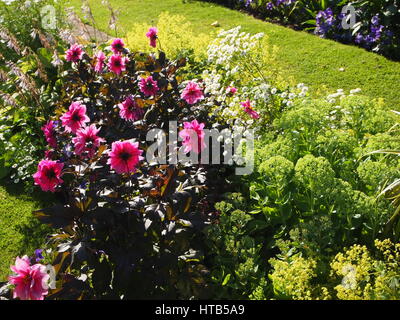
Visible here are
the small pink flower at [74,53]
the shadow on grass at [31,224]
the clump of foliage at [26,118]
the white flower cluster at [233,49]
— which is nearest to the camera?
the small pink flower at [74,53]

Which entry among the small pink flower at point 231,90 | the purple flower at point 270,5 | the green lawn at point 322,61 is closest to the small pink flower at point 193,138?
the small pink flower at point 231,90

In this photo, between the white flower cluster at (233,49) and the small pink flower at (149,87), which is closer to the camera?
the small pink flower at (149,87)

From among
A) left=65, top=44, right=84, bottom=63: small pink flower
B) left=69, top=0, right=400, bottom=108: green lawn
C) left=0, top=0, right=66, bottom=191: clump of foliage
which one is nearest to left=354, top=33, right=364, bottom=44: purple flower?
left=69, top=0, right=400, bottom=108: green lawn

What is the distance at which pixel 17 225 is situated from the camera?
373 centimetres

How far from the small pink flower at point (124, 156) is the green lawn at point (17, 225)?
157 centimetres

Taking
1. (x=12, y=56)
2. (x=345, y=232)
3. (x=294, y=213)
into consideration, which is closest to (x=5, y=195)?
(x=12, y=56)

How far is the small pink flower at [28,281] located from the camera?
1877 mm

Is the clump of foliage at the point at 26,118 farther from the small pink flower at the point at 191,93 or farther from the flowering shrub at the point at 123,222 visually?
the flowering shrub at the point at 123,222

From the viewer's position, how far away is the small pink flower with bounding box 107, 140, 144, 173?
7.06 ft

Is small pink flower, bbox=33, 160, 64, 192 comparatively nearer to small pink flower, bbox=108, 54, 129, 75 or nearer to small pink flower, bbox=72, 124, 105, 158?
small pink flower, bbox=72, 124, 105, 158

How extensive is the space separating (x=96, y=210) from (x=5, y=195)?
237 centimetres

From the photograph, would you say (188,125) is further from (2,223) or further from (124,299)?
(2,223)

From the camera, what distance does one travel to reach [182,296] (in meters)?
2.37

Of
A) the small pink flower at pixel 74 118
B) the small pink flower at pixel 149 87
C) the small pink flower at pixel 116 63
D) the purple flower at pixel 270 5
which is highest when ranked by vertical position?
the purple flower at pixel 270 5
